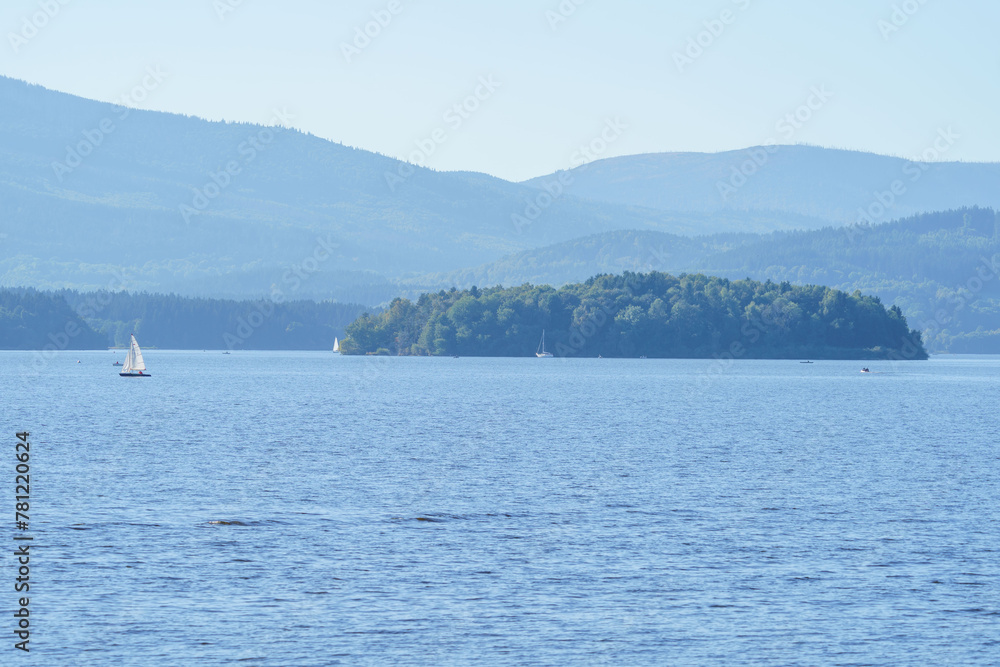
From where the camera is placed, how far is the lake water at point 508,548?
103ft

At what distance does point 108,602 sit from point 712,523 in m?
24.4

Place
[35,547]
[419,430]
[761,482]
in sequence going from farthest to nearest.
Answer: [419,430], [761,482], [35,547]

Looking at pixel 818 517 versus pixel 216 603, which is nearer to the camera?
pixel 216 603

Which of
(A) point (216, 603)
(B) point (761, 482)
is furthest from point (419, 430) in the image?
(A) point (216, 603)

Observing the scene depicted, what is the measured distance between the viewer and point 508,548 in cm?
4350

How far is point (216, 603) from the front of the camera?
35.0 m

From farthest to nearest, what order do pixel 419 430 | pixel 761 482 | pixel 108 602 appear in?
pixel 419 430 → pixel 761 482 → pixel 108 602

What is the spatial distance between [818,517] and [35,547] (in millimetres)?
30510

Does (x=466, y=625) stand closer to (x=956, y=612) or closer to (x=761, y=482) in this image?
(x=956, y=612)

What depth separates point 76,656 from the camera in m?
29.8

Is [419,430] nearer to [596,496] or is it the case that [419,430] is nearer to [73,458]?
[73,458]

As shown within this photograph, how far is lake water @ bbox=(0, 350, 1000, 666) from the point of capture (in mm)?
31484

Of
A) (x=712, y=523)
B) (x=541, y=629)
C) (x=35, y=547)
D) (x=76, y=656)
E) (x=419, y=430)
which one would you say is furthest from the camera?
(x=419, y=430)

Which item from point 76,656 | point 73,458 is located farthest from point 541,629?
point 73,458
